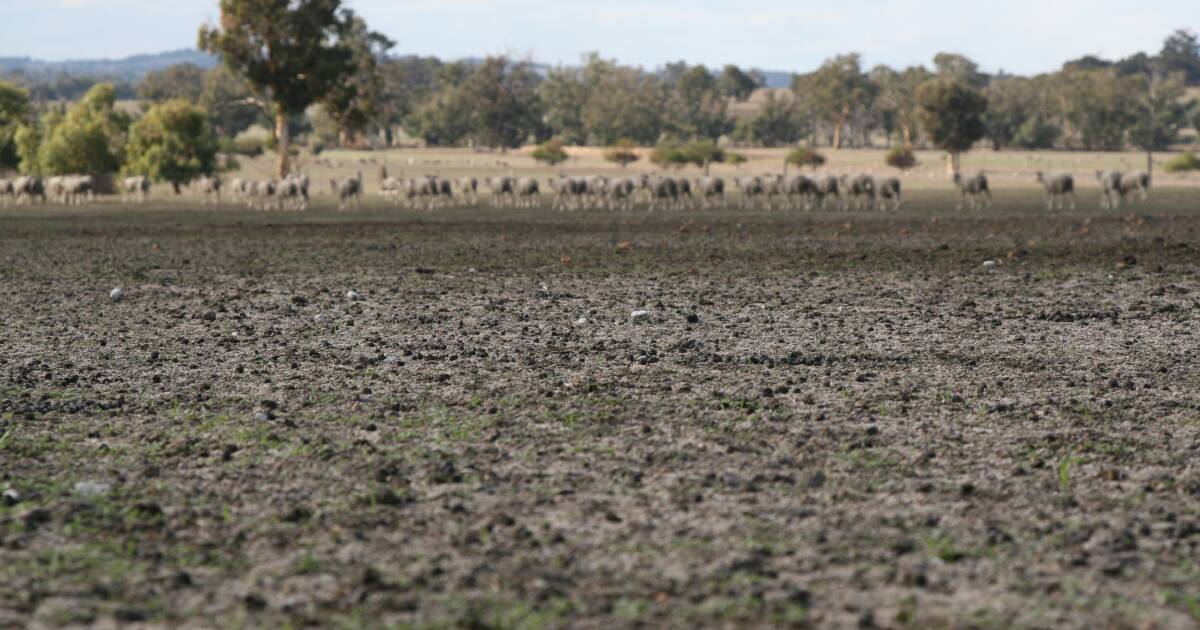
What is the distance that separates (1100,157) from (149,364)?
11010cm

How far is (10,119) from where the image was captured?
3420 inches

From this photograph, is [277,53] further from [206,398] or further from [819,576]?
[819,576]

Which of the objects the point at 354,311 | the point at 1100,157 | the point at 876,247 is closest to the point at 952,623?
the point at 354,311

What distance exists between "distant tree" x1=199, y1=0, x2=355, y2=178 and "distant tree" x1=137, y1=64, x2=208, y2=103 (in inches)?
3810

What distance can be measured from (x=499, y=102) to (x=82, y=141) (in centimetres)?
6095

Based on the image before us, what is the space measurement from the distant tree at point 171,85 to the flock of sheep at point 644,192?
106 metres

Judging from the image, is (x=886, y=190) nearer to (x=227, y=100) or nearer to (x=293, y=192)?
(x=293, y=192)

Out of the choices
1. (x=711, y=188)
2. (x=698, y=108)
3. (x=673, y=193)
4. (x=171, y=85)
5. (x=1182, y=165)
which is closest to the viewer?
(x=673, y=193)

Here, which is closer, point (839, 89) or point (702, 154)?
point (702, 154)

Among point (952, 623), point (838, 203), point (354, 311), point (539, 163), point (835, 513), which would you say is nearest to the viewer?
point (952, 623)

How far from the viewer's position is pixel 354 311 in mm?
18625

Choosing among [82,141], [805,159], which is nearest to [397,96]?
[805,159]

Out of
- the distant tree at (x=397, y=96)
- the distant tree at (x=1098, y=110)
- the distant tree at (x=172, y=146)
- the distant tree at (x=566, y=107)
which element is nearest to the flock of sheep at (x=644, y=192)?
the distant tree at (x=172, y=146)

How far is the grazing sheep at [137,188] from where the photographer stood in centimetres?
6600
